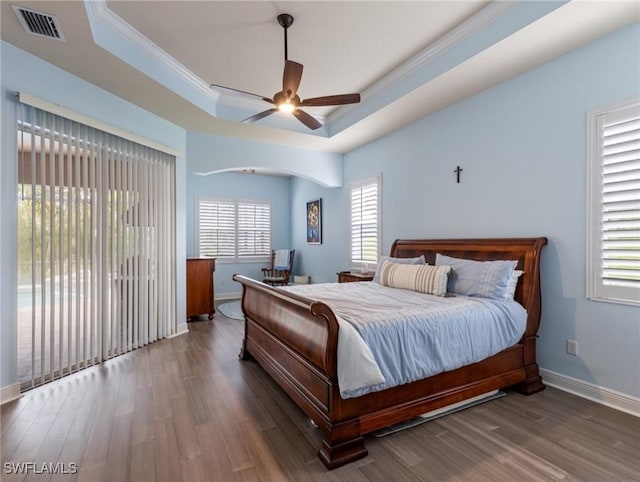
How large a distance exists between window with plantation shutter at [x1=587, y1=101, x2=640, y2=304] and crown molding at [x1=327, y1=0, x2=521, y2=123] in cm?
114

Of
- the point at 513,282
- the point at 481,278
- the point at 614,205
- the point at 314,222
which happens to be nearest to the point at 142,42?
the point at 481,278

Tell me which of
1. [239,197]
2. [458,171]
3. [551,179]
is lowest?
[551,179]

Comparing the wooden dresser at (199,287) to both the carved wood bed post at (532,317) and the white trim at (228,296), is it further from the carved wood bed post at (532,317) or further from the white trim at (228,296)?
the carved wood bed post at (532,317)

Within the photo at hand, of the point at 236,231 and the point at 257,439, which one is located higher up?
the point at 236,231

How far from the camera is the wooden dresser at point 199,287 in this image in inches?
199

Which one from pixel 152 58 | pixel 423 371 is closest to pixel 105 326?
pixel 152 58

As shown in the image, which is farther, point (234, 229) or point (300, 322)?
point (234, 229)

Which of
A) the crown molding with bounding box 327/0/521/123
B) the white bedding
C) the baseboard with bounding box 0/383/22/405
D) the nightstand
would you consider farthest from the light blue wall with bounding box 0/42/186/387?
the nightstand

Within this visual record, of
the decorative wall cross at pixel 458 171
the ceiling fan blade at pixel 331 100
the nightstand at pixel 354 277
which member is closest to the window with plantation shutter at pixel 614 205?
the decorative wall cross at pixel 458 171

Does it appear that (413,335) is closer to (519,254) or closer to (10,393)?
(519,254)

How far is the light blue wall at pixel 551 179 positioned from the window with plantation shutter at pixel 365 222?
1.12 meters

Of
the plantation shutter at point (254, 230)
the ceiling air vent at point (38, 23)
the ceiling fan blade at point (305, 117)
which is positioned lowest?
the plantation shutter at point (254, 230)

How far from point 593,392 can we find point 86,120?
5046mm

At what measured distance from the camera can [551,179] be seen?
112 inches
